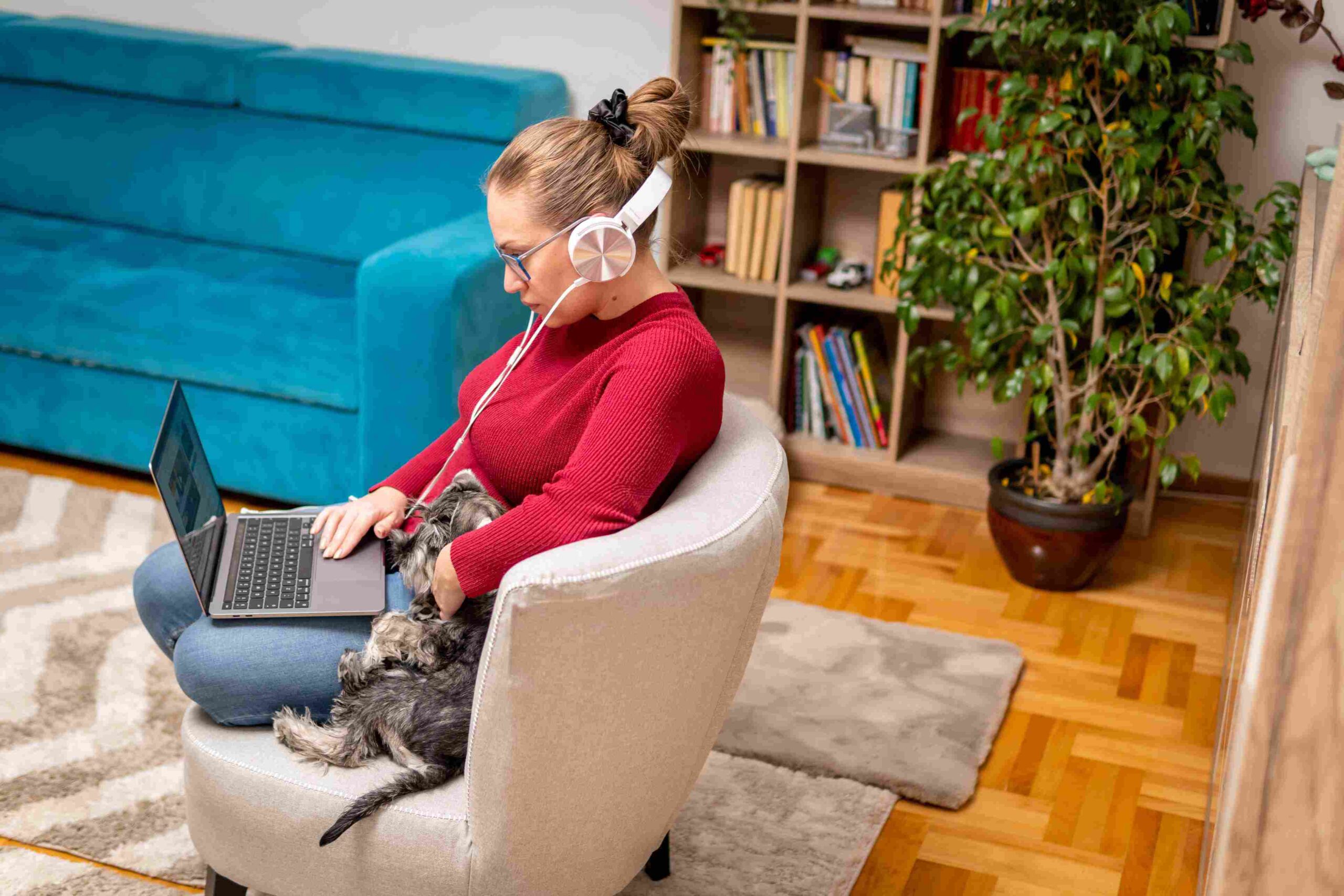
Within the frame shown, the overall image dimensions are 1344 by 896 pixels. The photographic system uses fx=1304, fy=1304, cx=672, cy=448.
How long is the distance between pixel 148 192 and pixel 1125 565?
2512mm

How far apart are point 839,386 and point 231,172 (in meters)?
1.59

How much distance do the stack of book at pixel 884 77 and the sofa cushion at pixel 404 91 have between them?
72cm

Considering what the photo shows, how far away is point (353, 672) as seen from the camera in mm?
1384

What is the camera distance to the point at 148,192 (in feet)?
10.8

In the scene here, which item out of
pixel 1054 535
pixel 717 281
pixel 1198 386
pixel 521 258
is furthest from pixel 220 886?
pixel 717 281

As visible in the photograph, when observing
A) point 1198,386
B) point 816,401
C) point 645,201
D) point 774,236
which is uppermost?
point 645,201

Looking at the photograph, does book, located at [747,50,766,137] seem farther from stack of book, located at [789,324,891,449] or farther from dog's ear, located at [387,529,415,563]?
dog's ear, located at [387,529,415,563]

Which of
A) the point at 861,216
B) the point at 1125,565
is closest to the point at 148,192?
the point at 861,216

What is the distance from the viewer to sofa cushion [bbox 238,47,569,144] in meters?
3.04

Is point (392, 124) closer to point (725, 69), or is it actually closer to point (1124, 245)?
point (725, 69)

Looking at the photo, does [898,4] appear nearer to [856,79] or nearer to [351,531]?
[856,79]

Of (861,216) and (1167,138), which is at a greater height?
(1167,138)

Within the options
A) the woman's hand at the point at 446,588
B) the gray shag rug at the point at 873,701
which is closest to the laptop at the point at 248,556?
the woman's hand at the point at 446,588

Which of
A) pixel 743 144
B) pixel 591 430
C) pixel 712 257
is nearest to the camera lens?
pixel 591 430
